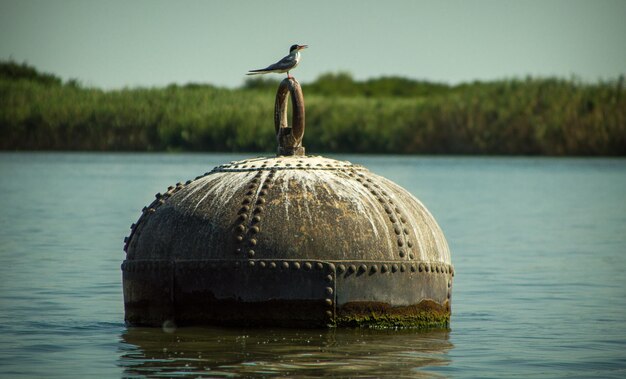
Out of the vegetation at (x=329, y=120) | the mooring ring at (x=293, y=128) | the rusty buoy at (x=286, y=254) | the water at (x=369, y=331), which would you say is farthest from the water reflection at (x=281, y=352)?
the vegetation at (x=329, y=120)

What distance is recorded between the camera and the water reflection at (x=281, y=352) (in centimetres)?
1173

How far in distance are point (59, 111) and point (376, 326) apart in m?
60.2

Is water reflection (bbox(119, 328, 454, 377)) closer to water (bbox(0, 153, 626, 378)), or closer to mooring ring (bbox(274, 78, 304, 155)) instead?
water (bbox(0, 153, 626, 378))

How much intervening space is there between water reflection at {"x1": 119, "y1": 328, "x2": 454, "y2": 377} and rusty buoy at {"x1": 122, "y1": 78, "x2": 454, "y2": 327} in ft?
0.40

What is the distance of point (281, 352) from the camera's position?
40.3ft

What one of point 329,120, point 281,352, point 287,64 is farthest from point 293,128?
point 329,120

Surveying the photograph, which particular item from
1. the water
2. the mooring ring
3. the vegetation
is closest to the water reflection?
the water

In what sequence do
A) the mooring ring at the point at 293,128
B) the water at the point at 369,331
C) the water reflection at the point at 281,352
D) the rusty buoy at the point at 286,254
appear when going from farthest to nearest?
the mooring ring at the point at 293,128, the rusty buoy at the point at 286,254, the water at the point at 369,331, the water reflection at the point at 281,352

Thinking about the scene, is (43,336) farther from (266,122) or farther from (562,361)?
(266,122)

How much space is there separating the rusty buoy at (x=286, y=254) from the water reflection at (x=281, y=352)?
12cm

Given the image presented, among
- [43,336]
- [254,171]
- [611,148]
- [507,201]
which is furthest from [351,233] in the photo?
[611,148]

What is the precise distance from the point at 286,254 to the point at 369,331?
3.60 feet

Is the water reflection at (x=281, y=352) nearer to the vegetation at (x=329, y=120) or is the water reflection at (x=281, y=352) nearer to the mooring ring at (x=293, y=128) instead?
the mooring ring at (x=293, y=128)

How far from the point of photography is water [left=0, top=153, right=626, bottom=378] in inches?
480
